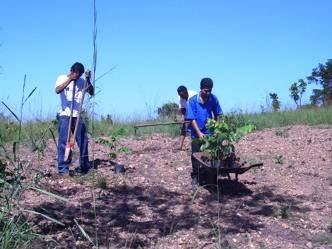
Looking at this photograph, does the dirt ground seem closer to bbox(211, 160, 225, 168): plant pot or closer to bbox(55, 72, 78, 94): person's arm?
bbox(211, 160, 225, 168): plant pot

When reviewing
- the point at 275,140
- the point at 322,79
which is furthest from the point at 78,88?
the point at 322,79

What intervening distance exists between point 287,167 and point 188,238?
3.39 metres

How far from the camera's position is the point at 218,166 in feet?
19.9

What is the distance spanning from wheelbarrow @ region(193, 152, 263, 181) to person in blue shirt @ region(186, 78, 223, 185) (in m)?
0.21

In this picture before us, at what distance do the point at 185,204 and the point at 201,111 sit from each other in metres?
1.27

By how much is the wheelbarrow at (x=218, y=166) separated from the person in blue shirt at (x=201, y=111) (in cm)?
21

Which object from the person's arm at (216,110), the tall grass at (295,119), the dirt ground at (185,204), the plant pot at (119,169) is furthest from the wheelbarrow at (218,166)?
the tall grass at (295,119)

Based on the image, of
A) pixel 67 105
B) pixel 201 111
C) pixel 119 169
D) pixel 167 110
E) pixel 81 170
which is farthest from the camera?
pixel 167 110

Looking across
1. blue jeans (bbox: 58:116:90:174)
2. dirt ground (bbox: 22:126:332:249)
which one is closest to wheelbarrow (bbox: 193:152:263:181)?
dirt ground (bbox: 22:126:332:249)

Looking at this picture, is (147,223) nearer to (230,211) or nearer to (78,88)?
(230,211)

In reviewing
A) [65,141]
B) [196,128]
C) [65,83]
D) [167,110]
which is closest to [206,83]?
[196,128]

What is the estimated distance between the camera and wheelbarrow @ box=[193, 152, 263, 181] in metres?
6.04

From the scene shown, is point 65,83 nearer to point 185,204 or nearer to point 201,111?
point 201,111

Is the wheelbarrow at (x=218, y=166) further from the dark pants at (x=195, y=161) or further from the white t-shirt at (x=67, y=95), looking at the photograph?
the white t-shirt at (x=67, y=95)
